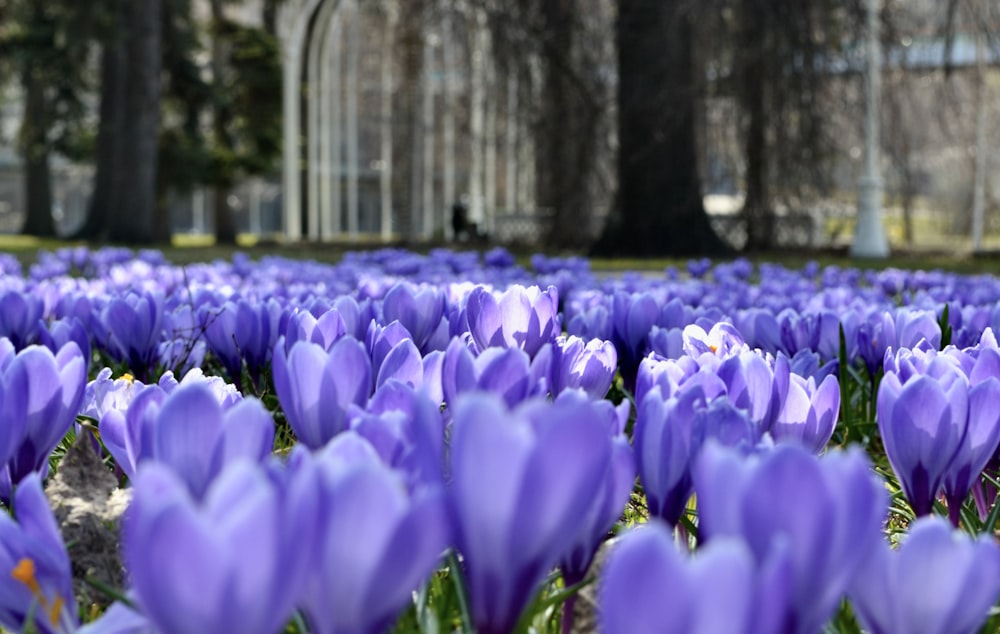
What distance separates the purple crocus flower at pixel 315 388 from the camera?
1123 millimetres

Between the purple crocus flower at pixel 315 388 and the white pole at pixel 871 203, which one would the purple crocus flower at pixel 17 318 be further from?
the white pole at pixel 871 203

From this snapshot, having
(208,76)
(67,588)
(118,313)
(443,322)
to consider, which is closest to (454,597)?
(67,588)

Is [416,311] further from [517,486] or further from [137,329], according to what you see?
[517,486]

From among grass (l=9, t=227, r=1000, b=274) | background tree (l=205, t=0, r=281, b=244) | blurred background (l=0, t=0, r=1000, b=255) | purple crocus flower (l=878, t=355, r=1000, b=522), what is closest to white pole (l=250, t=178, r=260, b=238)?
Result: background tree (l=205, t=0, r=281, b=244)

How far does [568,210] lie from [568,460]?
14.6 meters

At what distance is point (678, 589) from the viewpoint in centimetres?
63

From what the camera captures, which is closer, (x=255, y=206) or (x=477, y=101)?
(x=477, y=101)

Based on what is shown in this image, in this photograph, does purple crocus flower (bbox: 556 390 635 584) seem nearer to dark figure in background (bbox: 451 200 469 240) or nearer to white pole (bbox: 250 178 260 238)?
dark figure in background (bbox: 451 200 469 240)

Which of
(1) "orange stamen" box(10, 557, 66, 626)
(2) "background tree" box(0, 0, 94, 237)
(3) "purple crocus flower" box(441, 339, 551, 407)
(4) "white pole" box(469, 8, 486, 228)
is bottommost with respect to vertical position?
(1) "orange stamen" box(10, 557, 66, 626)

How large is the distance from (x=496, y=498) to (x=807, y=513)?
0.18 m

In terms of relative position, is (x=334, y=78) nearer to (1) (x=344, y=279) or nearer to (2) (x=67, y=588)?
(1) (x=344, y=279)

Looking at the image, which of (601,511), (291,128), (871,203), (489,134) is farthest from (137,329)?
(489,134)

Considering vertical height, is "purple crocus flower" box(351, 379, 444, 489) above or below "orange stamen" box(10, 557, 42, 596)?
above

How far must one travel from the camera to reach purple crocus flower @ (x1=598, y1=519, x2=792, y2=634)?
0.62 metres
